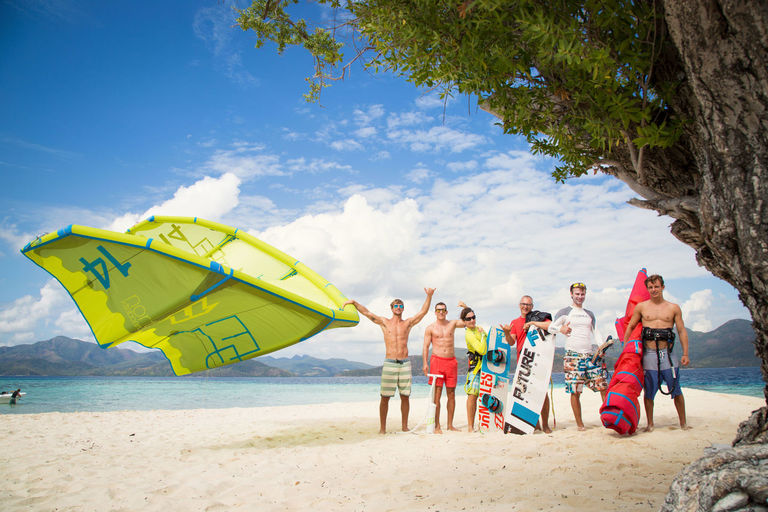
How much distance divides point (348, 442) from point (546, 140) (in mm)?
4509

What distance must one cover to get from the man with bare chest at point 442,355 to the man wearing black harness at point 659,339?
7.45 feet

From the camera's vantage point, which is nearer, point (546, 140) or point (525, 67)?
point (525, 67)

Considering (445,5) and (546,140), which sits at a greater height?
(445,5)

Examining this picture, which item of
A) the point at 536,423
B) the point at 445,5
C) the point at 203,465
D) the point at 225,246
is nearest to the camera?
the point at 445,5

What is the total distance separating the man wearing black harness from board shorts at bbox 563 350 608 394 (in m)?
0.54

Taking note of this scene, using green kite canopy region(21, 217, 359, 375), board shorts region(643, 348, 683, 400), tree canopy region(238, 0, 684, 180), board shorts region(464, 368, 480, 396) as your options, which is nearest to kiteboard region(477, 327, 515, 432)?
board shorts region(464, 368, 480, 396)

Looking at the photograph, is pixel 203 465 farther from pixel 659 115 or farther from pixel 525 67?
pixel 659 115

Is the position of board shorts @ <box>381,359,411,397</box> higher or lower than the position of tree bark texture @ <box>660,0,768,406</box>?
lower

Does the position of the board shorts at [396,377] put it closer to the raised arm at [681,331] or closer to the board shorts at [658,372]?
the board shorts at [658,372]

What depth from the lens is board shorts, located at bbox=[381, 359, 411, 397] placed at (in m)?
5.98

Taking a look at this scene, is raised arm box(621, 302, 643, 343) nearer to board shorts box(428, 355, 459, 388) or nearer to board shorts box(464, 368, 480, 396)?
board shorts box(464, 368, 480, 396)

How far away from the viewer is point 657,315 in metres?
4.90

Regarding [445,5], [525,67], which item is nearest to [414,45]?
[445,5]

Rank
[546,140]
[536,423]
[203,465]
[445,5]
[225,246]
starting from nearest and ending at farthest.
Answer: [445,5] < [546,140] < [203,465] < [536,423] < [225,246]
